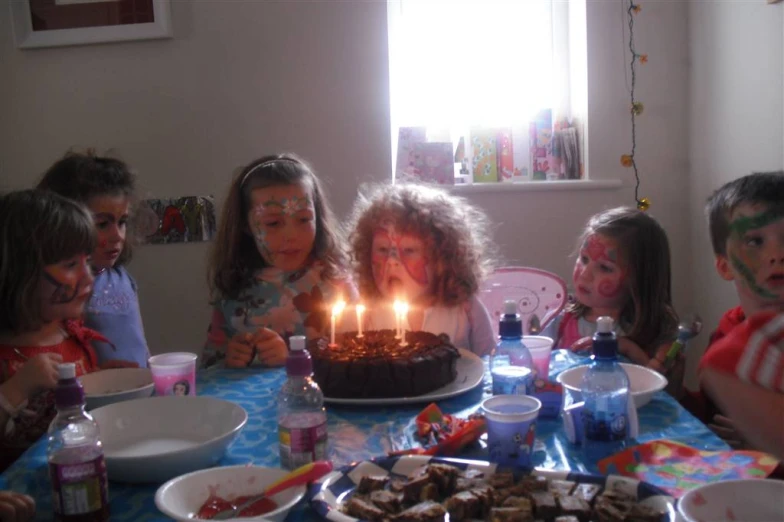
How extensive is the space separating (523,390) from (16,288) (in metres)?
1.08

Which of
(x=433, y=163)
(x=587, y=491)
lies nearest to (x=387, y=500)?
(x=587, y=491)

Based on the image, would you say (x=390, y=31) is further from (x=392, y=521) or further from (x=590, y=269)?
(x=392, y=521)

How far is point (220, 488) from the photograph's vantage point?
0.94 metres

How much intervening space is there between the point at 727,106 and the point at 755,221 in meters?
0.94

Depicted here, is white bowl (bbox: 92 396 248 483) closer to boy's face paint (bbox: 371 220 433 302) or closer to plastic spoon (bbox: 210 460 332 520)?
plastic spoon (bbox: 210 460 332 520)

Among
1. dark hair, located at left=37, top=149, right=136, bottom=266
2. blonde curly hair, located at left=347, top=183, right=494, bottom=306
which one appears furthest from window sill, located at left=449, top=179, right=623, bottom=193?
dark hair, located at left=37, top=149, right=136, bottom=266

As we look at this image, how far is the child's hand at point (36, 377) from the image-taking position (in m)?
1.31

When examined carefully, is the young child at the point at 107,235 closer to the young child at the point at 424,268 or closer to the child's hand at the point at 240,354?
the child's hand at the point at 240,354

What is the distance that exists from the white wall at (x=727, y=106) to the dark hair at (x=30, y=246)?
6.17 feet

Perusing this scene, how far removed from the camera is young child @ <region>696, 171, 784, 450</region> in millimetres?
1109

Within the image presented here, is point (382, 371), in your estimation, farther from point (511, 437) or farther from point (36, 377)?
point (36, 377)

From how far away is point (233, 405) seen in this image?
120 cm

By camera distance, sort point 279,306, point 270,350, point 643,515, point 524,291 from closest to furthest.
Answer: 1. point 643,515
2. point 270,350
3. point 279,306
4. point 524,291

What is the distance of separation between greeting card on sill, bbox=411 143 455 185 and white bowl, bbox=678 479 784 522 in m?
1.97
